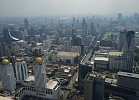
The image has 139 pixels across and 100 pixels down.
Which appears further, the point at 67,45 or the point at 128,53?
the point at 67,45

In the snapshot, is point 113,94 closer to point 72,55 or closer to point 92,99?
point 92,99

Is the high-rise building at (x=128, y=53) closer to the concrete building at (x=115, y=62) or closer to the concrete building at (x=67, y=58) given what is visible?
the concrete building at (x=115, y=62)

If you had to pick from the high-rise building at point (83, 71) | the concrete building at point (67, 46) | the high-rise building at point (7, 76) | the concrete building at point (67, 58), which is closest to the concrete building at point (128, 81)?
the high-rise building at point (83, 71)

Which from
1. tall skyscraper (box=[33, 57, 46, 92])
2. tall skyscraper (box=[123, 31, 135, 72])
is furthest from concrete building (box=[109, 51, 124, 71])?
tall skyscraper (box=[33, 57, 46, 92])

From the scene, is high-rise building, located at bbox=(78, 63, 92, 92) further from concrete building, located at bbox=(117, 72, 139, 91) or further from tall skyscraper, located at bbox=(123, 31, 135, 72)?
tall skyscraper, located at bbox=(123, 31, 135, 72)

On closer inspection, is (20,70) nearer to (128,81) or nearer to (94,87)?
(94,87)

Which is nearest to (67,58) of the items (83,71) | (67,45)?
(67,45)

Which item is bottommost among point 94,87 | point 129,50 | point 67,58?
point 67,58
